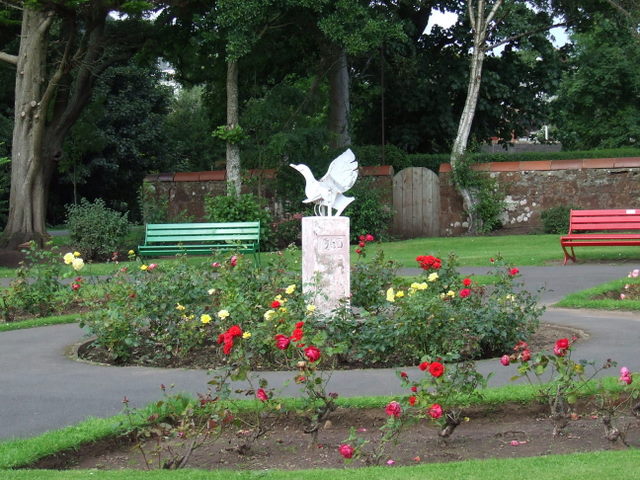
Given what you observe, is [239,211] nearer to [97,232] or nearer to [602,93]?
[97,232]

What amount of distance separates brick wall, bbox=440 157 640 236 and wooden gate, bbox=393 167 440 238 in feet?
0.77

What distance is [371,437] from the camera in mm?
6410

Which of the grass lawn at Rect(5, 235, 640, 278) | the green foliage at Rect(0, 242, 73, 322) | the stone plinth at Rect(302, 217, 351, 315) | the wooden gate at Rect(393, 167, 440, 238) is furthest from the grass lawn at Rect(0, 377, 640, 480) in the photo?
the wooden gate at Rect(393, 167, 440, 238)

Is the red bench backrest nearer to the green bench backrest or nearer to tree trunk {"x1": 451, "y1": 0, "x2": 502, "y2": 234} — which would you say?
the green bench backrest

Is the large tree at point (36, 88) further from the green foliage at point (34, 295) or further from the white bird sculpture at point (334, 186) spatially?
the white bird sculpture at point (334, 186)

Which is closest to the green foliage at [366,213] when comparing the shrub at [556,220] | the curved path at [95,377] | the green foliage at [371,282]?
the shrub at [556,220]

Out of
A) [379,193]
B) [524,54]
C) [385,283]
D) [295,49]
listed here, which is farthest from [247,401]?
[524,54]

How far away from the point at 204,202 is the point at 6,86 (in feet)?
27.7

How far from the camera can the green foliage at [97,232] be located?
2217cm

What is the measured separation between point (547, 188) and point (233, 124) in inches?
335

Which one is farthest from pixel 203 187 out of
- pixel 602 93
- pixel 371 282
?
pixel 602 93

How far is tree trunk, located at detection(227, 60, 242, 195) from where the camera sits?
25109mm

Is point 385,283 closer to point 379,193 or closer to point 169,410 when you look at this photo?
point 169,410

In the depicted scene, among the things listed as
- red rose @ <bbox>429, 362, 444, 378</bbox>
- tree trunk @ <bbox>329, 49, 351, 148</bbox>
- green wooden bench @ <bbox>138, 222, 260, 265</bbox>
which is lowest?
red rose @ <bbox>429, 362, 444, 378</bbox>
